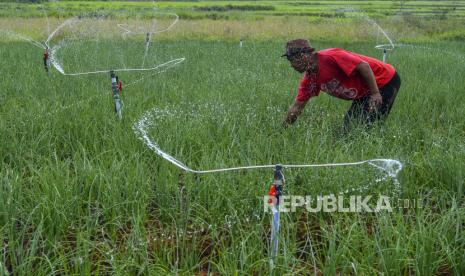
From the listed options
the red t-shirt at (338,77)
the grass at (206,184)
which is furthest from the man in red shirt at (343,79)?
the grass at (206,184)

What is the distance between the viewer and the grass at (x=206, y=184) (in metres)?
1.82

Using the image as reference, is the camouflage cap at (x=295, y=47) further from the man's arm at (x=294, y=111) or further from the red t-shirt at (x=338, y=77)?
the man's arm at (x=294, y=111)

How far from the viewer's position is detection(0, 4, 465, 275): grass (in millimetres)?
1821

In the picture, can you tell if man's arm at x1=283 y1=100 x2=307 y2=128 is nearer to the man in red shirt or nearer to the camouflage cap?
the man in red shirt

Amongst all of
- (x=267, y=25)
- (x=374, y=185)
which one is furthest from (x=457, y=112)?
(x=267, y=25)

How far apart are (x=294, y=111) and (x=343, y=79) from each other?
16.5 inches

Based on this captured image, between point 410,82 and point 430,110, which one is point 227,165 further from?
point 410,82

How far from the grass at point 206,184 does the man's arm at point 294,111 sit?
0.30 feet

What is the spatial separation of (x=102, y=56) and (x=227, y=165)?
5.76 meters

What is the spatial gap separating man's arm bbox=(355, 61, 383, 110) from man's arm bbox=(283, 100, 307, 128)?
1.47ft

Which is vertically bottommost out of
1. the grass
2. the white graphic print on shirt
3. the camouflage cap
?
the grass

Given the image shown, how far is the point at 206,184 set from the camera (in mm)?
2326

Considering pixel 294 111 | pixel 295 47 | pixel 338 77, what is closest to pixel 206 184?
pixel 295 47

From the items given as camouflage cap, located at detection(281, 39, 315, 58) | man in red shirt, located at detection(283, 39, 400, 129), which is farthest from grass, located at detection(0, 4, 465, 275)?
camouflage cap, located at detection(281, 39, 315, 58)
